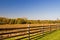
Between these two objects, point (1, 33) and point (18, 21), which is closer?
point (1, 33)

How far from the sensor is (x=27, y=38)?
1373 cm

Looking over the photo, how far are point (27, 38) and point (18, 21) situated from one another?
31653mm

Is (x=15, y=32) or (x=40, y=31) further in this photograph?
(x=40, y=31)

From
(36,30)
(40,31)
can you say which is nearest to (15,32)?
(36,30)

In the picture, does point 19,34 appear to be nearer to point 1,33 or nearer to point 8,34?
point 8,34

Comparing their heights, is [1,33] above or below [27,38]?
above

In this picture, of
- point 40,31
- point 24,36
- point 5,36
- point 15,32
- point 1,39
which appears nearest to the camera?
point 1,39

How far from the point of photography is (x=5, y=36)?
10.1 m

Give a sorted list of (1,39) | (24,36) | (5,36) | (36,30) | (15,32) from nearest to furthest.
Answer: (1,39) → (5,36) → (15,32) → (24,36) → (36,30)

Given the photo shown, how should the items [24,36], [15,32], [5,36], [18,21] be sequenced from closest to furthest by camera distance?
[5,36]
[15,32]
[24,36]
[18,21]

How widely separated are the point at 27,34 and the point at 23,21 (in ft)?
111

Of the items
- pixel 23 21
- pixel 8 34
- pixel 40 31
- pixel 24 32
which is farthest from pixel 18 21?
pixel 8 34

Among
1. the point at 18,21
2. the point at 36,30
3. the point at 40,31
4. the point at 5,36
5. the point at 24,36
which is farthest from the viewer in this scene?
the point at 18,21

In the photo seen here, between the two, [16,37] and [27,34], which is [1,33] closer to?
[16,37]
